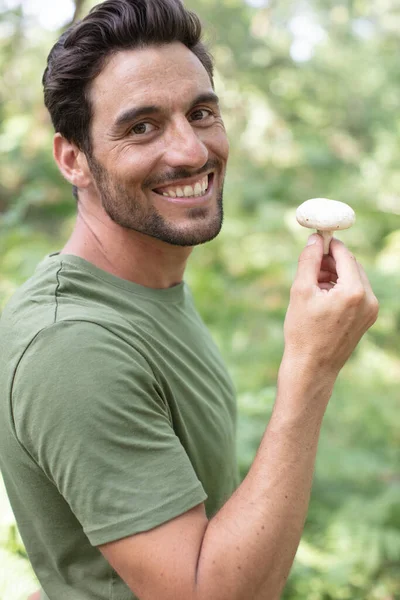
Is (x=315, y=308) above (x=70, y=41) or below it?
below

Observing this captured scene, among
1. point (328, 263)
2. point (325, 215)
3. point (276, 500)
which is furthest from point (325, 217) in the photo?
point (276, 500)

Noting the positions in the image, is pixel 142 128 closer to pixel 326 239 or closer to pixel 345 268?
pixel 326 239

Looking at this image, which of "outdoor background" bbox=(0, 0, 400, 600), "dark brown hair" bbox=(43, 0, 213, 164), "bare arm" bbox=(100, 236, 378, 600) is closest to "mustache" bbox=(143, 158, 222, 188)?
"dark brown hair" bbox=(43, 0, 213, 164)

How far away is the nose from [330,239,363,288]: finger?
486mm

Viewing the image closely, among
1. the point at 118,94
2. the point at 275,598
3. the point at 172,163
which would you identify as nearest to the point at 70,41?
the point at 118,94

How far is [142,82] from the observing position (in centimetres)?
180

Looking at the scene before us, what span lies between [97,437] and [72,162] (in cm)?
104

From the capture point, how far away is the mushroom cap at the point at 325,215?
1.74 m

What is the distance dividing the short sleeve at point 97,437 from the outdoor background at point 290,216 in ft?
5.10

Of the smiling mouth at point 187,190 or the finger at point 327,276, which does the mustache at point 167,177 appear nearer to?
the smiling mouth at point 187,190

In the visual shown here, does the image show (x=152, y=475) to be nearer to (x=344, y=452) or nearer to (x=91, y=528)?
(x=91, y=528)

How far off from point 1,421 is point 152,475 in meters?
0.43

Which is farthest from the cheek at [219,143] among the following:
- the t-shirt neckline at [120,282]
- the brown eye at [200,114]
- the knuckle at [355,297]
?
the knuckle at [355,297]

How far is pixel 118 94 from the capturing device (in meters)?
1.82
